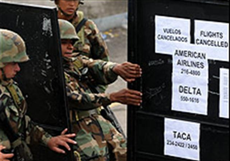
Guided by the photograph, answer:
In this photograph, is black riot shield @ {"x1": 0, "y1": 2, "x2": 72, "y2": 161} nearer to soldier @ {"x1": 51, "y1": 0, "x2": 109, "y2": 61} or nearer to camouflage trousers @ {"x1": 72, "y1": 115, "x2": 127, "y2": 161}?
camouflage trousers @ {"x1": 72, "y1": 115, "x2": 127, "y2": 161}

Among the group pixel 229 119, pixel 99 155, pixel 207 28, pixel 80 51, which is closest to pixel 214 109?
pixel 229 119

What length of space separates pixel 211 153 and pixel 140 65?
2.34 feet

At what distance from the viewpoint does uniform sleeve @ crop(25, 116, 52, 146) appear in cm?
575

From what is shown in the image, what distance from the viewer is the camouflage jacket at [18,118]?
5.50 metres

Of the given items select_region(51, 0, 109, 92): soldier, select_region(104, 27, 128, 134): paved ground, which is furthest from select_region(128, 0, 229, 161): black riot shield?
select_region(104, 27, 128, 134): paved ground

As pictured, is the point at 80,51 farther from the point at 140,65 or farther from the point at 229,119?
the point at 229,119

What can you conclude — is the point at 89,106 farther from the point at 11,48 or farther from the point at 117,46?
the point at 117,46

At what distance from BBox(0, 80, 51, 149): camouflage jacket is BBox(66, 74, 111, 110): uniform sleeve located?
0.30 m

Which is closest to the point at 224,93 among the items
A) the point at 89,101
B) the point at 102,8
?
the point at 89,101

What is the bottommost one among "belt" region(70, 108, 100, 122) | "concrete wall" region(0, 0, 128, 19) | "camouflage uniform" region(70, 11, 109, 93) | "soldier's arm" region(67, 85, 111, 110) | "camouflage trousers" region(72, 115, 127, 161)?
"camouflage trousers" region(72, 115, 127, 161)

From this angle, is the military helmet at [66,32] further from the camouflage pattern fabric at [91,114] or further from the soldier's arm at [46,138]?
the soldier's arm at [46,138]

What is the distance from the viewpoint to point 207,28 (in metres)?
4.97

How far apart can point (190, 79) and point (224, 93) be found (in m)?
0.23

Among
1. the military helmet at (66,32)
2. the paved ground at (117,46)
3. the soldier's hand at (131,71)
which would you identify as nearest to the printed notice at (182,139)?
the soldier's hand at (131,71)
